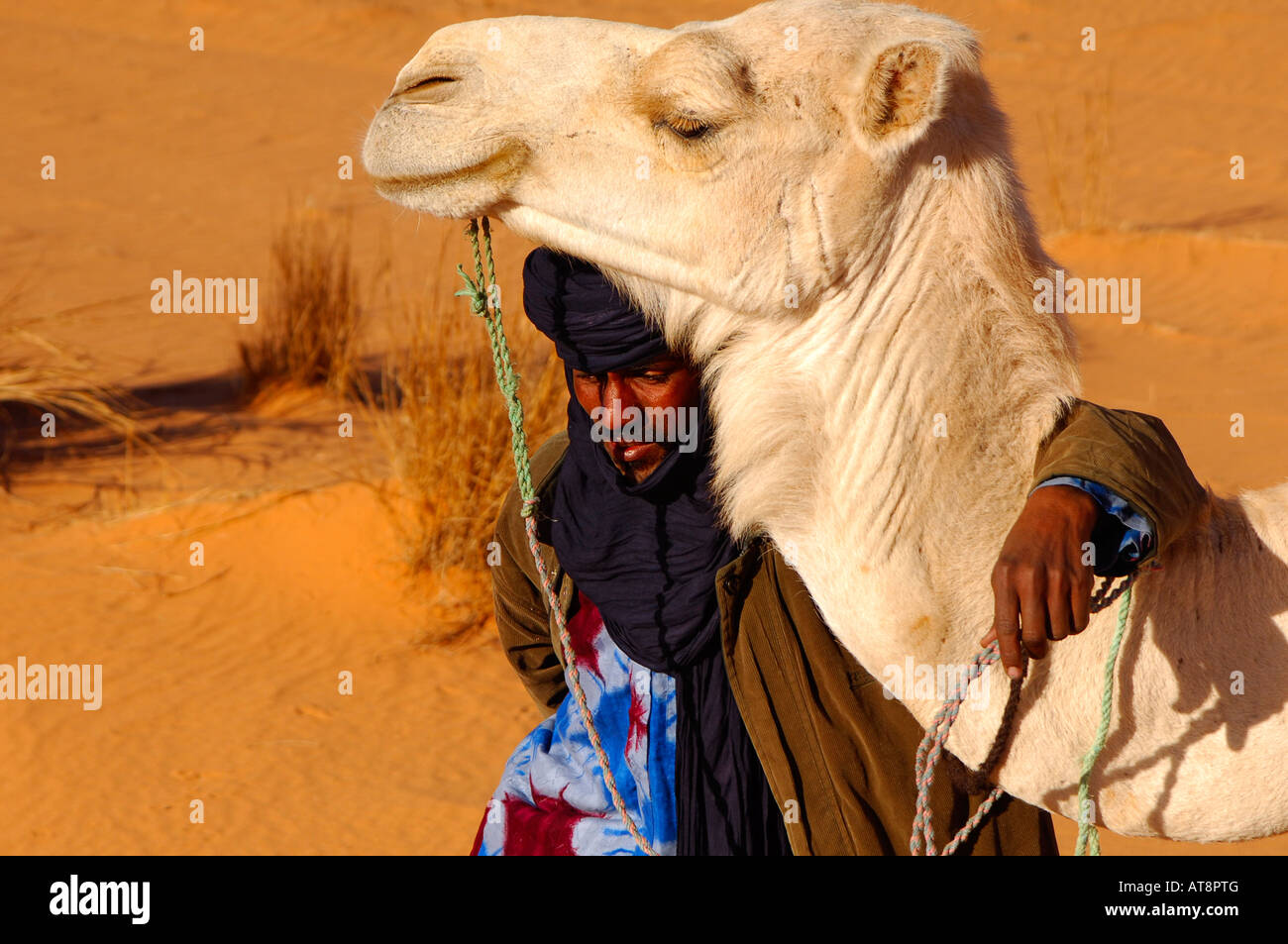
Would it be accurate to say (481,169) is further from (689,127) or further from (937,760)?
(937,760)

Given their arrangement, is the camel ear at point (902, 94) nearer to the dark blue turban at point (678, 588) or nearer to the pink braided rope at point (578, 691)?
the dark blue turban at point (678, 588)

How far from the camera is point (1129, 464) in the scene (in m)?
1.71

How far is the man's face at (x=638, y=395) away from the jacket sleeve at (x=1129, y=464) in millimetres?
665

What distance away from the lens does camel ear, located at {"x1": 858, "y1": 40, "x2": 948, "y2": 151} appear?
5.72ft

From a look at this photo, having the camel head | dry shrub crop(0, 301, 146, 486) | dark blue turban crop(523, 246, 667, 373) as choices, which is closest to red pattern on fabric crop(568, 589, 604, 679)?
dark blue turban crop(523, 246, 667, 373)

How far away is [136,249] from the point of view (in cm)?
1059

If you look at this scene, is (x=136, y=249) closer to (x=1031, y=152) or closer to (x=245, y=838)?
(x=245, y=838)

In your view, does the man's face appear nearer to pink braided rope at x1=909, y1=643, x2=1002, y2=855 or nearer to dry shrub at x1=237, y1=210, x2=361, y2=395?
pink braided rope at x1=909, y1=643, x2=1002, y2=855

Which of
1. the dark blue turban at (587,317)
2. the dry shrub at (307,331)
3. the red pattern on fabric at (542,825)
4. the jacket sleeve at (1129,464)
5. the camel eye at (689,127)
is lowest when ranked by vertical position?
the red pattern on fabric at (542,825)

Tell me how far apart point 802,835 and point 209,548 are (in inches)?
176

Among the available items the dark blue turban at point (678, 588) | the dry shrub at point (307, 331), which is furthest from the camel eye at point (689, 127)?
the dry shrub at point (307, 331)

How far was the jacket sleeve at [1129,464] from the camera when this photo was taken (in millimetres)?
1696

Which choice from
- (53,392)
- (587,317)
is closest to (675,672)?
(587,317)

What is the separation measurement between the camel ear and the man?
457mm
